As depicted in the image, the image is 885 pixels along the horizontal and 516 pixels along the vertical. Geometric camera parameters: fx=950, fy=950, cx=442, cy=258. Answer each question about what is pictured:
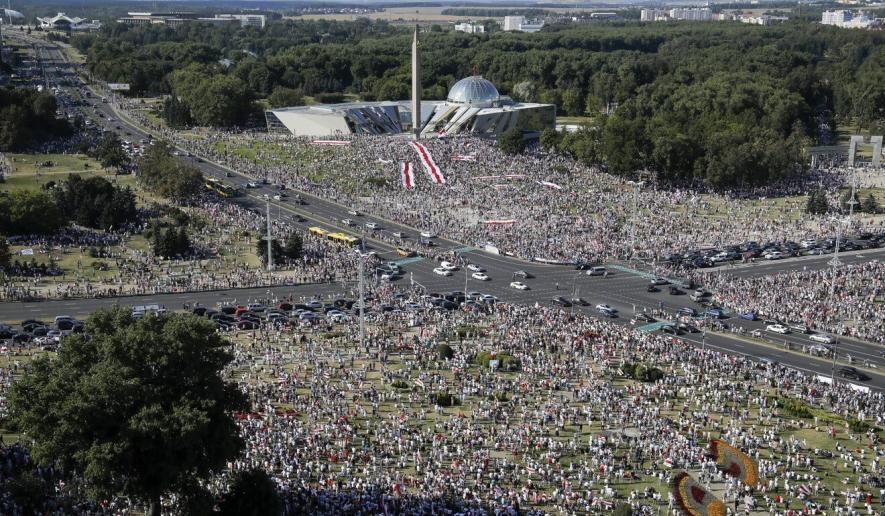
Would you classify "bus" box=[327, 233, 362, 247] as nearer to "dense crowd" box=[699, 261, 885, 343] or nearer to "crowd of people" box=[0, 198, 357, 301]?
"crowd of people" box=[0, 198, 357, 301]

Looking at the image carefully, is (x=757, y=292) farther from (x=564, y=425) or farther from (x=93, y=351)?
(x=93, y=351)

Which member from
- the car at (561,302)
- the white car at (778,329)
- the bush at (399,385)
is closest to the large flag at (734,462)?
the bush at (399,385)

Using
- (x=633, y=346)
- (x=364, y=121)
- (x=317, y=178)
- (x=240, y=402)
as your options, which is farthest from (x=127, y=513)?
(x=364, y=121)

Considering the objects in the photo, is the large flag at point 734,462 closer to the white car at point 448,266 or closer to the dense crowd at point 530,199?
the white car at point 448,266

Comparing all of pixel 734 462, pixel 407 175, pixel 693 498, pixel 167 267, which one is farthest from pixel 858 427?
pixel 407 175

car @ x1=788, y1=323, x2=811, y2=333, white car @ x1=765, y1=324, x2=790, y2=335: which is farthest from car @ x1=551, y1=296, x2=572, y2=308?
car @ x1=788, y1=323, x2=811, y2=333
